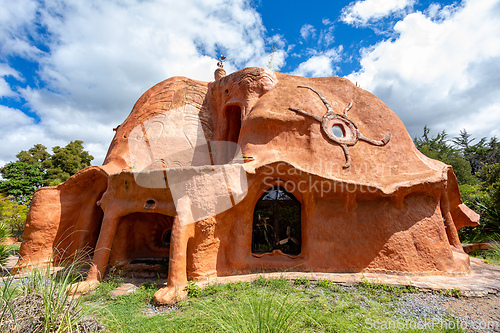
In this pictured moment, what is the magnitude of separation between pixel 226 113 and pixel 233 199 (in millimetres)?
4616

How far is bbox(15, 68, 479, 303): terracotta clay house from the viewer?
6.07 meters

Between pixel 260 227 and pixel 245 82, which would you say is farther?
pixel 245 82

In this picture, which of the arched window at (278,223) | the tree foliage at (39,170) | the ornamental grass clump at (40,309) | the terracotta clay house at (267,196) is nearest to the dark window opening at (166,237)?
the terracotta clay house at (267,196)

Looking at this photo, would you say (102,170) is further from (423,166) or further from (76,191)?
(423,166)

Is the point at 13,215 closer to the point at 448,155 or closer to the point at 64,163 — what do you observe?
the point at 64,163

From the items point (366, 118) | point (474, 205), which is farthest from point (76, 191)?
point (474, 205)

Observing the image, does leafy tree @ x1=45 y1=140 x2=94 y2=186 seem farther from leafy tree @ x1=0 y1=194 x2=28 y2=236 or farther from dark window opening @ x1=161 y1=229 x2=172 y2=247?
dark window opening @ x1=161 y1=229 x2=172 y2=247

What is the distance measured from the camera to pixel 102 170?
23.6 ft

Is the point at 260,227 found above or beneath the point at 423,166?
beneath

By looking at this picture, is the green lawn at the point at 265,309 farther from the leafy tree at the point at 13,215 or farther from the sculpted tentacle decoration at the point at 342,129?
the leafy tree at the point at 13,215

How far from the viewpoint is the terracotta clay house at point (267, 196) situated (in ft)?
19.9

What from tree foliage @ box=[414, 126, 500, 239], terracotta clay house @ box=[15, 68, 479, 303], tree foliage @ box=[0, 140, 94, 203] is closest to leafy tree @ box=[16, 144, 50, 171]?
tree foliage @ box=[0, 140, 94, 203]

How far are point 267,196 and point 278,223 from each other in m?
0.87

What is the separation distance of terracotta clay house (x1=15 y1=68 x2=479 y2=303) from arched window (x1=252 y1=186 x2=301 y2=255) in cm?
4
